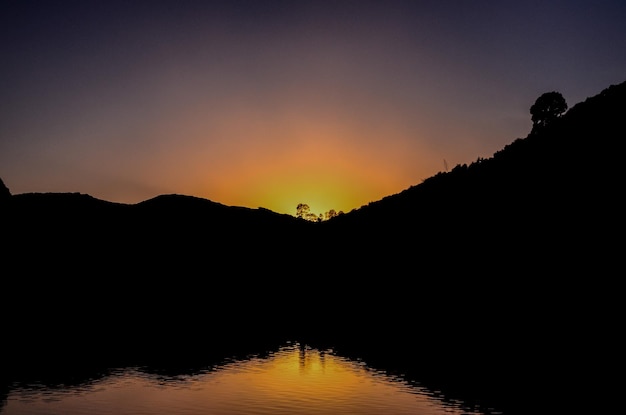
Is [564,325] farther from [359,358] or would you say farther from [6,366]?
[6,366]

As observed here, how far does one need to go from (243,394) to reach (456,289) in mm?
60345

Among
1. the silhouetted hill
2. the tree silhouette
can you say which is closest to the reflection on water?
the silhouetted hill

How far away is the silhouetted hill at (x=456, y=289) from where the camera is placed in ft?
203

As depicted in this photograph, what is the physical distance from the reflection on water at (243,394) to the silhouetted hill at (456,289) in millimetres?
7563

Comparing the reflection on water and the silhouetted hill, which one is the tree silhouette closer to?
the silhouetted hill

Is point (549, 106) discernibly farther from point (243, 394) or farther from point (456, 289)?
point (243, 394)

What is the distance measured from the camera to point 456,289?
312 feet

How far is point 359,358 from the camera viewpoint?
64625 millimetres

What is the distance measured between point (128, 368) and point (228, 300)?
117 meters

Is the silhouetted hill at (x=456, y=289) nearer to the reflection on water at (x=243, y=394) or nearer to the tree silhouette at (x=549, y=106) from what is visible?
the reflection on water at (x=243, y=394)

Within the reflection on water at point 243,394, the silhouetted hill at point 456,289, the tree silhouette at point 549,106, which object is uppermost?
the tree silhouette at point 549,106

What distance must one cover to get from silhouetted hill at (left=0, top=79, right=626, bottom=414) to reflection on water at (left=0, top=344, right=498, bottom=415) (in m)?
7.56

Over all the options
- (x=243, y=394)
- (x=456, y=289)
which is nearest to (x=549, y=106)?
(x=456, y=289)

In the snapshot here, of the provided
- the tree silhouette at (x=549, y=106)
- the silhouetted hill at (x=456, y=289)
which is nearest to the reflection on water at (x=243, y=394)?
the silhouetted hill at (x=456, y=289)
